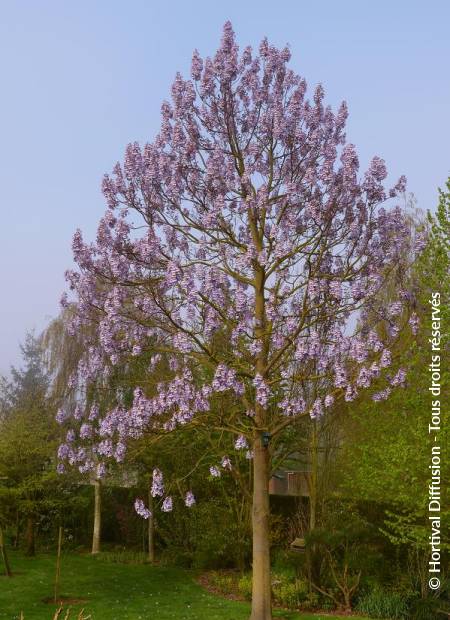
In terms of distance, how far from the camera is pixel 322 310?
46.8 ft

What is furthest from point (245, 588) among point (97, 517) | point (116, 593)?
point (97, 517)

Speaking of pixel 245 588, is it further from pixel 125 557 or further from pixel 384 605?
pixel 125 557

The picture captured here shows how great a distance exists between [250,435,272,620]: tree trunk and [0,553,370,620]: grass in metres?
1.84

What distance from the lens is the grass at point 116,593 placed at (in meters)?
16.2

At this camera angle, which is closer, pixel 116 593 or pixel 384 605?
pixel 384 605

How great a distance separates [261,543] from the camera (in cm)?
1427

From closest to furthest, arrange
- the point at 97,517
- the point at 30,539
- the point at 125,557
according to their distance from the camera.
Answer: the point at 125,557 → the point at 30,539 → the point at 97,517

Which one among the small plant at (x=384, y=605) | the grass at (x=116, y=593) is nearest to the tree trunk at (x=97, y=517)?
the grass at (x=116, y=593)

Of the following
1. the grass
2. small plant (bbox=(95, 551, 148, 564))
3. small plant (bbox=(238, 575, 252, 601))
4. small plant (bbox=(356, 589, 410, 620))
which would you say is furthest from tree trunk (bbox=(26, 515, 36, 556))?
small plant (bbox=(356, 589, 410, 620))

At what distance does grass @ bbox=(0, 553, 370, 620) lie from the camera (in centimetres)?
1623

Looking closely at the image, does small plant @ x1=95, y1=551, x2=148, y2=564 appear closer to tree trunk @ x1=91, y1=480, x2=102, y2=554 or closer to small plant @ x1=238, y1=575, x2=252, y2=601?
tree trunk @ x1=91, y1=480, x2=102, y2=554

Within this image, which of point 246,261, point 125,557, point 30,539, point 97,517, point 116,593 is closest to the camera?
point 246,261

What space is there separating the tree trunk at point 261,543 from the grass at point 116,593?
1840 mm

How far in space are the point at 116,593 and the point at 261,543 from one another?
261 inches
